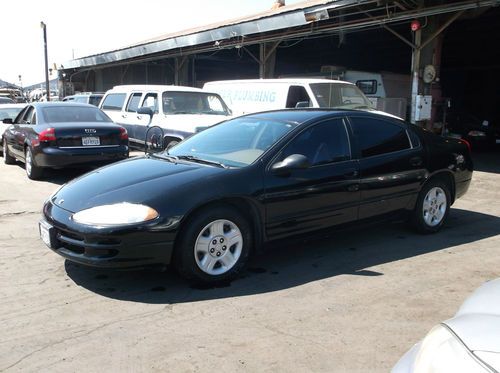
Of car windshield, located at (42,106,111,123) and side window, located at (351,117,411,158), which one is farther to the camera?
car windshield, located at (42,106,111,123)

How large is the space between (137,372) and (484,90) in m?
18.5

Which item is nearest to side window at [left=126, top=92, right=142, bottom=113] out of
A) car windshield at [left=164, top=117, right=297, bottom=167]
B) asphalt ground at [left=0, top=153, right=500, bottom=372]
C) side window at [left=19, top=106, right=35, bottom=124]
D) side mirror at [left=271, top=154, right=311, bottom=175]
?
side window at [left=19, top=106, right=35, bottom=124]

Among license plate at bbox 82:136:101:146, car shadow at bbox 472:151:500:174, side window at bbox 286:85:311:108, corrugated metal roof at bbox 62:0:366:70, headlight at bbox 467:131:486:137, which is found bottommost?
car shadow at bbox 472:151:500:174

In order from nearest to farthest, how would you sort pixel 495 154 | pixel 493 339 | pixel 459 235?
pixel 493 339, pixel 459 235, pixel 495 154

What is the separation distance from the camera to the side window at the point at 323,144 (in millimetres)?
4738

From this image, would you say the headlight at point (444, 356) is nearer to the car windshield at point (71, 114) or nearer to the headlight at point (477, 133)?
the car windshield at point (71, 114)

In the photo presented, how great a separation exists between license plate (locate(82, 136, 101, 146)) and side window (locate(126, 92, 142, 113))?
2.59 meters

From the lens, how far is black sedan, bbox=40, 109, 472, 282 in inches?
154

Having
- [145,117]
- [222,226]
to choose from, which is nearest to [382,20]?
[145,117]

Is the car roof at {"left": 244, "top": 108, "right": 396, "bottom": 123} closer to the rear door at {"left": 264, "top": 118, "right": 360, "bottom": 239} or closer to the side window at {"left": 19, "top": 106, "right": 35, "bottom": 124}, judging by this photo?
the rear door at {"left": 264, "top": 118, "right": 360, "bottom": 239}

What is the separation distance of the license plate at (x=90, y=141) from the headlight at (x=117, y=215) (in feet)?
16.9

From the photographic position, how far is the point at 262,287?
4.19 meters

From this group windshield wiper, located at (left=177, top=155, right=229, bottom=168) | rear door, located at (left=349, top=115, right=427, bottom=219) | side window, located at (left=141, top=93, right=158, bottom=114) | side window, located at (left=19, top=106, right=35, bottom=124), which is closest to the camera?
windshield wiper, located at (left=177, top=155, right=229, bottom=168)

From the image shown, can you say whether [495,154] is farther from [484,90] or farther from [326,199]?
[326,199]
